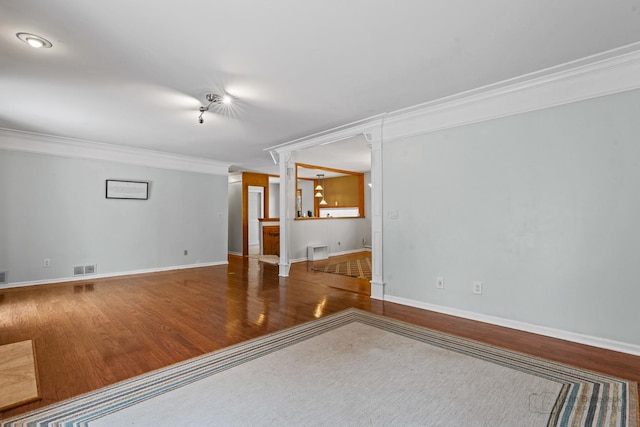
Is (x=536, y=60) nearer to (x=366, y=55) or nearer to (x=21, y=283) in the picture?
(x=366, y=55)

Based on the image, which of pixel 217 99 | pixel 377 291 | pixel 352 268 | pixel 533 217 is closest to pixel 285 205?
pixel 352 268

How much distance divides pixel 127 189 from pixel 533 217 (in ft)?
21.1

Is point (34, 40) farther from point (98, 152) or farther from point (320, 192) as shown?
point (320, 192)

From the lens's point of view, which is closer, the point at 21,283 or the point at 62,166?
the point at 21,283

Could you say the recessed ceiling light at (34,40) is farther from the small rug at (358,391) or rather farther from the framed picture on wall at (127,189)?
the framed picture on wall at (127,189)

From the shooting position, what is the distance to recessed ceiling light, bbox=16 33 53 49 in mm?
2177

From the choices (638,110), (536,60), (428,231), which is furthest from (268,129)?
(638,110)

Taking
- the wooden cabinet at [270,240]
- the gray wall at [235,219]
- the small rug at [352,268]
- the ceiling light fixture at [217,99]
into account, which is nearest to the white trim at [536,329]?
the small rug at [352,268]

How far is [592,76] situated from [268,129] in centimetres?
363

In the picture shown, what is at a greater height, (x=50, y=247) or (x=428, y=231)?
(x=428, y=231)

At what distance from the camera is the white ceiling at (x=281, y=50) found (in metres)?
1.94

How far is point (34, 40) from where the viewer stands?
2.23 meters

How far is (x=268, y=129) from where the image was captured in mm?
4559

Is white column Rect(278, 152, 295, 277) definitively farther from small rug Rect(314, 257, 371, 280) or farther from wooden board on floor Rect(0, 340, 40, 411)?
wooden board on floor Rect(0, 340, 40, 411)
